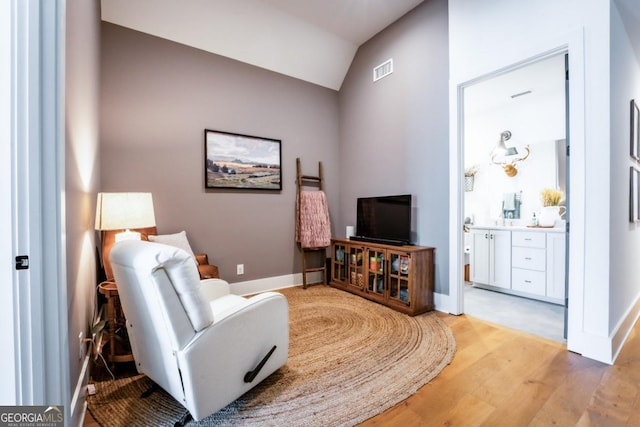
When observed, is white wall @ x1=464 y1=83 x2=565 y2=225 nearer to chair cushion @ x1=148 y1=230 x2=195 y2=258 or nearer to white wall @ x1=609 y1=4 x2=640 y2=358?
white wall @ x1=609 y1=4 x2=640 y2=358

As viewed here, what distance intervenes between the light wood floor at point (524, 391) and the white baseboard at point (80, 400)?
0.07m

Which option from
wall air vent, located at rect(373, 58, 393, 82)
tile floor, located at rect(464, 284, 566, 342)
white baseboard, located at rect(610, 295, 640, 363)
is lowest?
tile floor, located at rect(464, 284, 566, 342)

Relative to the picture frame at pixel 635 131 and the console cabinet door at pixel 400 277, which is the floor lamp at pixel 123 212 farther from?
the picture frame at pixel 635 131

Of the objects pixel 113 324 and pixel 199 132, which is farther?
pixel 199 132

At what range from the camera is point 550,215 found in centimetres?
349

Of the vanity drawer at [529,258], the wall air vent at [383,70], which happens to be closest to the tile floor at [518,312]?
the vanity drawer at [529,258]

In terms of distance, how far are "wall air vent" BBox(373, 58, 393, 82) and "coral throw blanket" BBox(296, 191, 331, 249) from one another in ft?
5.55

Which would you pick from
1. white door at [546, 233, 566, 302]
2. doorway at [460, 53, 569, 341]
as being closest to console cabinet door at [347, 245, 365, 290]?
doorway at [460, 53, 569, 341]

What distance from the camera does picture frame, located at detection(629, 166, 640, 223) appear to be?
2430 millimetres

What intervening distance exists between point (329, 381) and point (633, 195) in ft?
9.96

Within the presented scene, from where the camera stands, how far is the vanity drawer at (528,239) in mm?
3217

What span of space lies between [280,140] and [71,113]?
2504 mm

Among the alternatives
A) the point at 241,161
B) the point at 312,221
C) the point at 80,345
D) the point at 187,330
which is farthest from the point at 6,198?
the point at 312,221

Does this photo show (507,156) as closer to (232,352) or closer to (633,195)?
(633,195)
